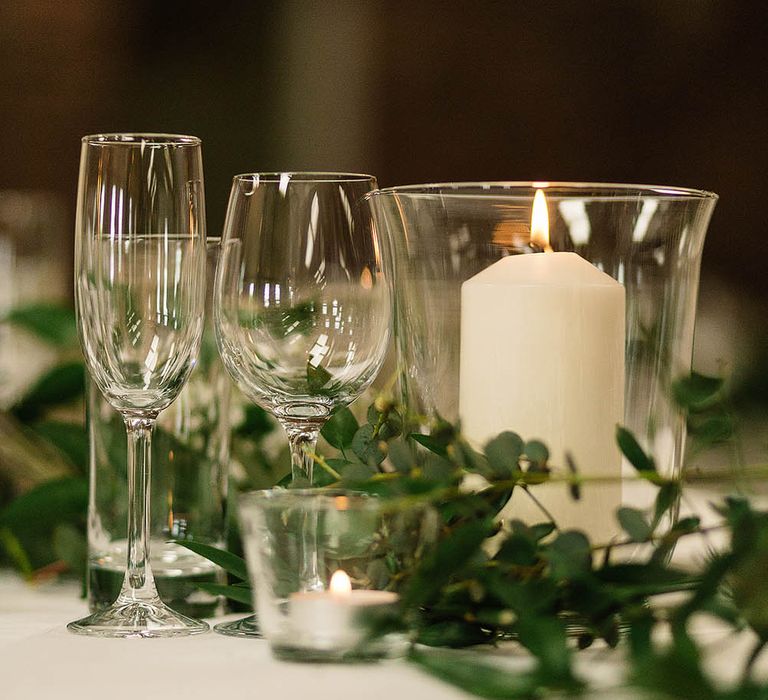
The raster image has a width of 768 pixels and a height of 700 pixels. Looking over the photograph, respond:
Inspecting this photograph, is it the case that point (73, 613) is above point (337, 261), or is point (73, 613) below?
below

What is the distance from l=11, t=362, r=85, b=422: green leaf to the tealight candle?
0.41 meters

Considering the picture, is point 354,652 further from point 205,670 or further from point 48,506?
point 48,506

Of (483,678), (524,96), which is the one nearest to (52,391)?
(483,678)

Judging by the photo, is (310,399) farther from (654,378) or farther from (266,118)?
(266,118)

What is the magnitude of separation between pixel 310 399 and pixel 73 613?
0.17m

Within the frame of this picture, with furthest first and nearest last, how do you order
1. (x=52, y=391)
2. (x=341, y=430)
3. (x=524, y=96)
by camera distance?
(x=524, y=96) → (x=52, y=391) → (x=341, y=430)

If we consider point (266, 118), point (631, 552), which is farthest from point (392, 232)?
point (266, 118)

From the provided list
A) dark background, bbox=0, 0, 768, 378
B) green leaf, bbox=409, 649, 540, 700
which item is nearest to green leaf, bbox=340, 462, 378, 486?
green leaf, bbox=409, 649, 540, 700

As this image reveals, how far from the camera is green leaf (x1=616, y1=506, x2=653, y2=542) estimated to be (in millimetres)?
440

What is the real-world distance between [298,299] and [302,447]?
0.07 m

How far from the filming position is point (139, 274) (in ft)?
1.73

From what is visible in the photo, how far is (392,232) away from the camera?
535 mm

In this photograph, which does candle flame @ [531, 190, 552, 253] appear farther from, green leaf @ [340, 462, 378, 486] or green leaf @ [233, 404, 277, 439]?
green leaf @ [233, 404, 277, 439]

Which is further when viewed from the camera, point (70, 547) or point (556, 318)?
point (70, 547)
